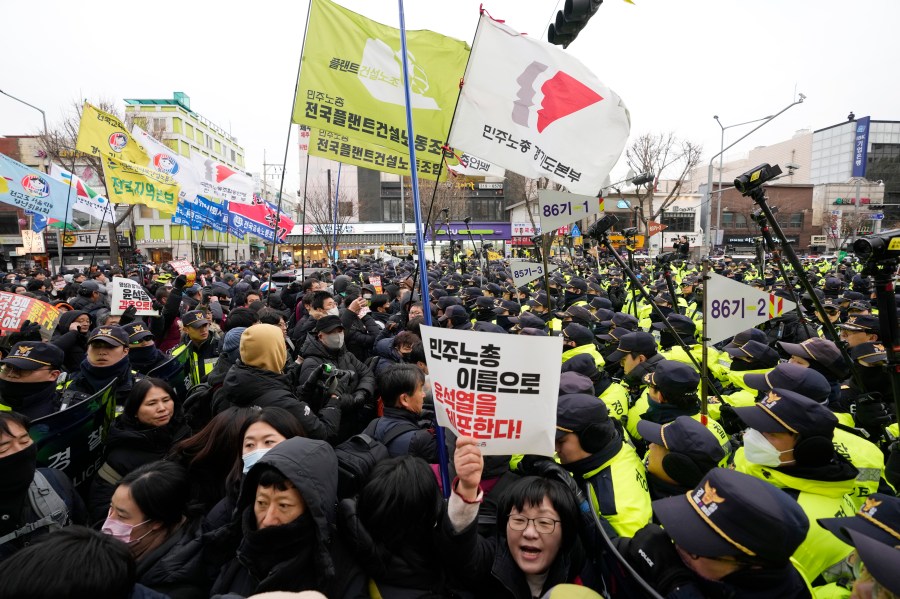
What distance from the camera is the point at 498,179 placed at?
59844mm

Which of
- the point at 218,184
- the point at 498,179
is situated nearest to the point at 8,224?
the point at 218,184

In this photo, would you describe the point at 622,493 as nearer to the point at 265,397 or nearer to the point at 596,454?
the point at 596,454

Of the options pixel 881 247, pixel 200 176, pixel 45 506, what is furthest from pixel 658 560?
pixel 200 176

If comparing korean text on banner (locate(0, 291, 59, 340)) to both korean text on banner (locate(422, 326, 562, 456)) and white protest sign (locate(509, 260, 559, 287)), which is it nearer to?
korean text on banner (locate(422, 326, 562, 456))

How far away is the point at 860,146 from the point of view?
57.8 m

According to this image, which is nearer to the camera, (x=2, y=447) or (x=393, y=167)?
(x=2, y=447)

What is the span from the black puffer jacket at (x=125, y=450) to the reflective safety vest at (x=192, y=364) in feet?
5.43

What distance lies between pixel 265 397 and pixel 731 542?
8.83ft

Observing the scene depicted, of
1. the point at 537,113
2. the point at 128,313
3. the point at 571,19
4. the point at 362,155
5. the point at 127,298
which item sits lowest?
the point at 128,313

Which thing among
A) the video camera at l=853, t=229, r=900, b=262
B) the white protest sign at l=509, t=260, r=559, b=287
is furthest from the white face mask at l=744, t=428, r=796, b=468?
the white protest sign at l=509, t=260, r=559, b=287

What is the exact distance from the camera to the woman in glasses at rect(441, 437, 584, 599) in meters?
1.90

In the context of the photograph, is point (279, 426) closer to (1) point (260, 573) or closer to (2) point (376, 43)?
(1) point (260, 573)

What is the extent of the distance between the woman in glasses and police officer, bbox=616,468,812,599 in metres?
0.40

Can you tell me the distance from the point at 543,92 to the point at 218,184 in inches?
512
